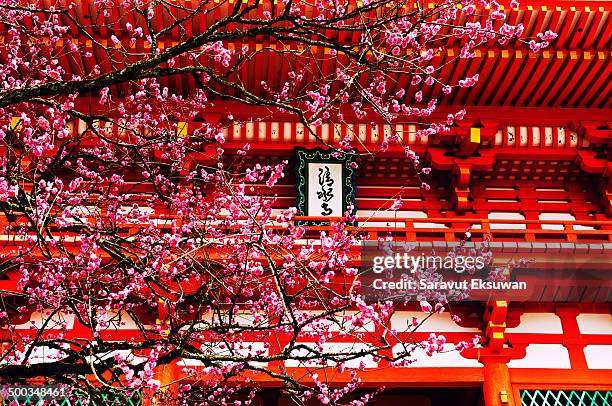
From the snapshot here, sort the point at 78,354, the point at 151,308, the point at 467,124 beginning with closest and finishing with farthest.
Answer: the point at 78,354 → the point at 151,308 → the point at 467,124

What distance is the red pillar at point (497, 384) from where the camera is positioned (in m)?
9.21

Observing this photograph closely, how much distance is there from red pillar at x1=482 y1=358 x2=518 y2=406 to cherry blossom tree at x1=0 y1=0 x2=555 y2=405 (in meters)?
1.20

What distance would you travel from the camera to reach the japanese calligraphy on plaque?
1054 cm

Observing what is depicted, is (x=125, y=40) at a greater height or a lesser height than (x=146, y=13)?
greater

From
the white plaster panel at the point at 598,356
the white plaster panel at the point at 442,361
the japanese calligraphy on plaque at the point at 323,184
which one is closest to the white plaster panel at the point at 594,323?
the white plaster panel at the point at 598,356

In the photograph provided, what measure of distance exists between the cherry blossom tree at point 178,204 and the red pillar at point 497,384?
1.20 m

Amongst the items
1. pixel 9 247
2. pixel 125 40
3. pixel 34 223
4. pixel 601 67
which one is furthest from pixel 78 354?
pixel 601 67

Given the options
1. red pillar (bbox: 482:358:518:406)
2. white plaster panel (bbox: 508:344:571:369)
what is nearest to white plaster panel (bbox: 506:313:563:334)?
white plaster panel (bbox: 508:344:571:369)

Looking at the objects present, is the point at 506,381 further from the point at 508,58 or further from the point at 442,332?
the point at 508,58

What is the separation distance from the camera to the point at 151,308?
30.1ft

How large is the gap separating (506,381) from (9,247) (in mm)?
6202

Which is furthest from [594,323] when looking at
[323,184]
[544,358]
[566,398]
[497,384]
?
[323,184]

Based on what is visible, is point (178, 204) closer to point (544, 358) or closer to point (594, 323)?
point (544, 358)

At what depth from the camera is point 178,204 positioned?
8312 mm
